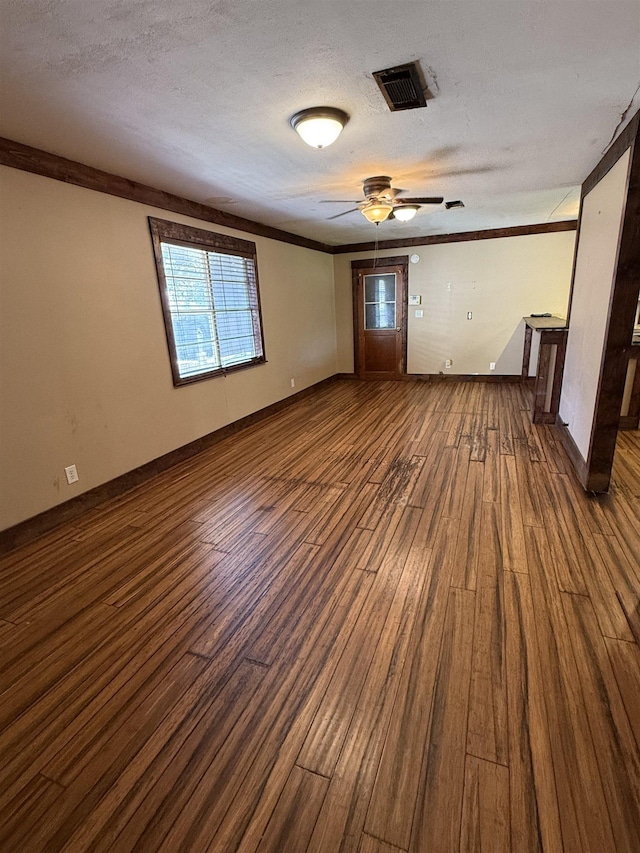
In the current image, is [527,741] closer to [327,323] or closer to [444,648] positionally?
[444,648]

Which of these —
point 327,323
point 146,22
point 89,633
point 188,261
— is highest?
point 146,22

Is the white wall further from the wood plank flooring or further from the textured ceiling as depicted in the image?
the wood plank flooring

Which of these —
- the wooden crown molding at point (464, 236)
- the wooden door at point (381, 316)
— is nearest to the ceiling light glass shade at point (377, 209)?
the wooden crown molding at point (464, 236)

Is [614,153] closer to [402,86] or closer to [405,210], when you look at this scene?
[405,210]

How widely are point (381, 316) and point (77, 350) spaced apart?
554cm

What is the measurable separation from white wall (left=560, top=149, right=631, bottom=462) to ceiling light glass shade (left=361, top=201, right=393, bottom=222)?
1.72m

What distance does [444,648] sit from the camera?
175 cm

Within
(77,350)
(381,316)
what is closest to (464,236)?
(381,316)

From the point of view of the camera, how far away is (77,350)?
2.98 meters

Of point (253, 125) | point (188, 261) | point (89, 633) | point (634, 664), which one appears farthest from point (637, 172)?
point (89, 633)

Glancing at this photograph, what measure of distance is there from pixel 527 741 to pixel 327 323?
675 cm

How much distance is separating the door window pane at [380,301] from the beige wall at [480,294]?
35cm

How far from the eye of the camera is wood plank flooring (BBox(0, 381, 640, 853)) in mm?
1190

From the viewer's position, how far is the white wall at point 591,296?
2.79 meters
